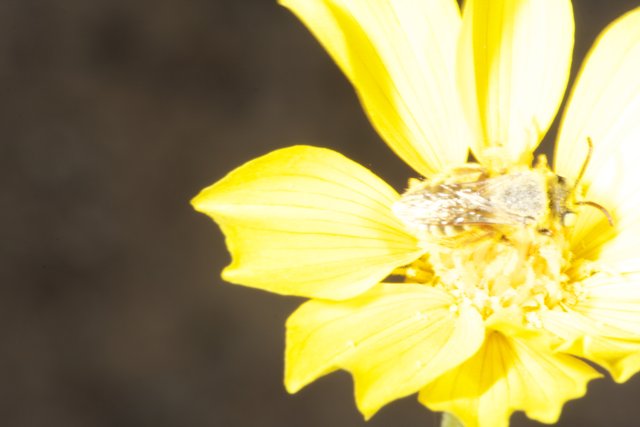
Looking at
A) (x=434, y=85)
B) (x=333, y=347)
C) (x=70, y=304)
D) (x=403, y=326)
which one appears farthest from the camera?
(x=70, y=304)

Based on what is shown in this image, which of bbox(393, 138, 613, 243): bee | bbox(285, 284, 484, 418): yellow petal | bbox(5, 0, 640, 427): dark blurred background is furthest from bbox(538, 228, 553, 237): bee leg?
bbox(5, 0, 640, 427): dark blurred background

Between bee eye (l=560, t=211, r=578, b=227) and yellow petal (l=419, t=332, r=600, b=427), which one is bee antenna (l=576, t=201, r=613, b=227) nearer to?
bee eye (l=560, t=211, r=578, b=227)

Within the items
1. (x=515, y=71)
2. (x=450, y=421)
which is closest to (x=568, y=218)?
(x=515, y=71)

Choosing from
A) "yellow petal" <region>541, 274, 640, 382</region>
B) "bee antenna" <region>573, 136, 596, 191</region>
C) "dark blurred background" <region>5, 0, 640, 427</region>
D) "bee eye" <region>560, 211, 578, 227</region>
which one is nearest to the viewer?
"yellow petal" <region>541, 274, 640, 382</region>

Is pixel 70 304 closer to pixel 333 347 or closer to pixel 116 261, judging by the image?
pixel 116 261

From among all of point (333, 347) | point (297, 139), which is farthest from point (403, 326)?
point (297, 139)

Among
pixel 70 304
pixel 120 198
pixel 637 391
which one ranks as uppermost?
pixel 120 198
